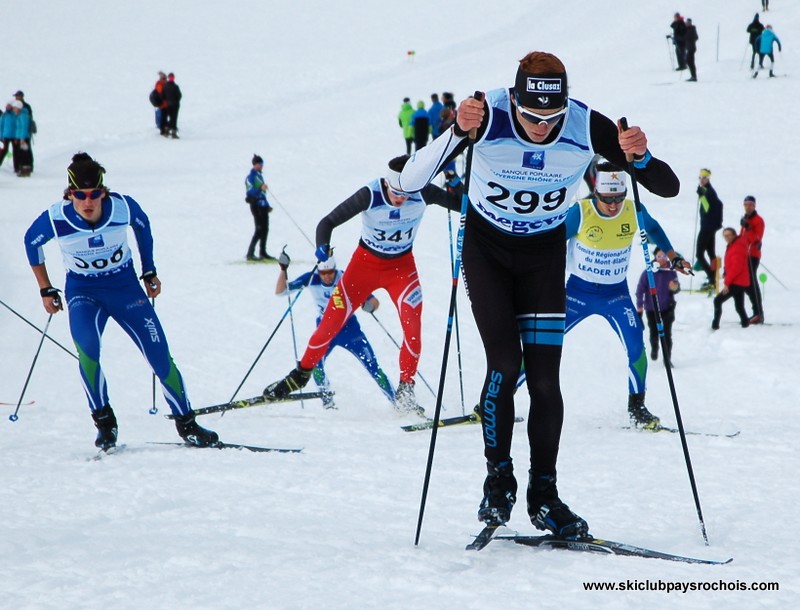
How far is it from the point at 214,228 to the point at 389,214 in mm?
9979

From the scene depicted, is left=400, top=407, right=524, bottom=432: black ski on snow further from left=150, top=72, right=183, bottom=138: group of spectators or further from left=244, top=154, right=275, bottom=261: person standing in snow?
left=150, top=72, right=183, bottom=138: group of spectators

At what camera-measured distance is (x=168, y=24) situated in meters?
44.2

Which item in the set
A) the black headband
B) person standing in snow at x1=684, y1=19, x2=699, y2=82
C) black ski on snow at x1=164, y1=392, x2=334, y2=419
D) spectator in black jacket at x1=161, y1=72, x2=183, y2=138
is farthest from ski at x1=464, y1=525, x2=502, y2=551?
person standing in snow at x1=684, y1=19, x2=699, y2=82

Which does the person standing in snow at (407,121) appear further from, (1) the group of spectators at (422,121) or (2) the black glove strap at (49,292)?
(2) the black glove strap at (49,292)

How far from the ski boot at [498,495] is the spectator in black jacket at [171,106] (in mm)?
22694

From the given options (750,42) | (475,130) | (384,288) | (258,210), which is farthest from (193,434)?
(750,42)

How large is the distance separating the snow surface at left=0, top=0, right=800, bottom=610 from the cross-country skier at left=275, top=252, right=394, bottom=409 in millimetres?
378

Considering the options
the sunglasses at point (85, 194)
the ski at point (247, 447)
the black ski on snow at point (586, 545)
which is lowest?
the ski at point (247, 447)

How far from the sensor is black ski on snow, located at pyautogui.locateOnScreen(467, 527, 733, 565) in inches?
144

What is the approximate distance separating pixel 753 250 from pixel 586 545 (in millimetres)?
10010

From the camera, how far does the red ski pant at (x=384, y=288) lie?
8.35 metres

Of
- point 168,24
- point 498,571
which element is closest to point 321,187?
point 498,571

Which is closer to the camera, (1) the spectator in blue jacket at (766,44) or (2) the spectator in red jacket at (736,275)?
(2) the spectator in red jacket at (736,275)

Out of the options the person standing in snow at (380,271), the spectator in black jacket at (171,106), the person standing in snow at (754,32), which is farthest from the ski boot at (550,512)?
the person standing in snow at (754,32)
